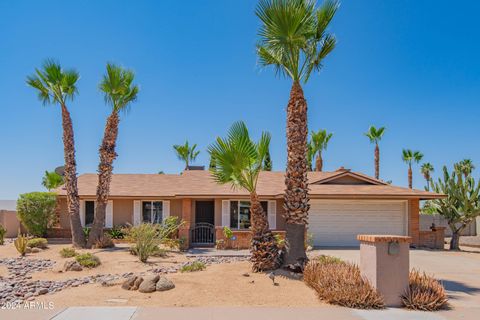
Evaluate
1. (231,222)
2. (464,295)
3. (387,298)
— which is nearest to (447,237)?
(231,222)

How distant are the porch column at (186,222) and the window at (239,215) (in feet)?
7.20

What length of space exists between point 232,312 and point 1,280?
304 inches

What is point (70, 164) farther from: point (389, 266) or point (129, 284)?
point (389, 266)

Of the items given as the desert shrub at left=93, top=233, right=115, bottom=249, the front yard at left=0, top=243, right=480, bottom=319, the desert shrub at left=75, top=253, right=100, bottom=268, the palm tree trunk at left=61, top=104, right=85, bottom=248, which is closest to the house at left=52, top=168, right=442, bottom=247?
the palm tree trunk at left=61, top=104, right=85, bottom=248

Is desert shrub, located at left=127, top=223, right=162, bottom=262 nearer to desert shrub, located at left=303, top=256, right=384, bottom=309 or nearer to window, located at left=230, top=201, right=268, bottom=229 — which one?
window, located at left=230, top=201, right=268, bottom=229

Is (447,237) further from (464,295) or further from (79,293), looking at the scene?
(79,293)

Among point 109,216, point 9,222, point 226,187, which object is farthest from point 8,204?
point 226,187

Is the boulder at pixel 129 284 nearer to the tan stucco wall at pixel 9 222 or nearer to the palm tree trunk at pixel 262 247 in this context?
the palm tree trunk at pixel 262 247

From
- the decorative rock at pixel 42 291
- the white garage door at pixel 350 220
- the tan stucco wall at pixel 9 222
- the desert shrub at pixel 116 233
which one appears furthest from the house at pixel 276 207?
the decorative rock at pixel 42 291

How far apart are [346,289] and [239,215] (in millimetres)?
13216

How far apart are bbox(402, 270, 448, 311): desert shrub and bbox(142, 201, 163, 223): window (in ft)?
53.5

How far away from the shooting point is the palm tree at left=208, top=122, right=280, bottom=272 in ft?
37.9

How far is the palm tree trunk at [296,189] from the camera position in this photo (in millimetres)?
11508

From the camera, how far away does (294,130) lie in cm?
1180
